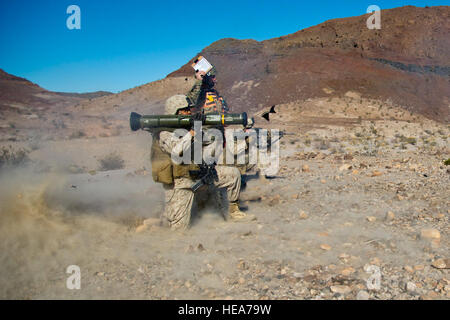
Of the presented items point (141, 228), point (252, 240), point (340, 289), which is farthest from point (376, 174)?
point (141, 228)

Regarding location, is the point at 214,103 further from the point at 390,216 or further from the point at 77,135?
the point at 77,135

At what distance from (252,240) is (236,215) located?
71cm

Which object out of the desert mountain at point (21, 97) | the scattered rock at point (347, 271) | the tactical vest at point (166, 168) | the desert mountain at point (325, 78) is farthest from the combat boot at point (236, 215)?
the desert mountain at point (21, 97)

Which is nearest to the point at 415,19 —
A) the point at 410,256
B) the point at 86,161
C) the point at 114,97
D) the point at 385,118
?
the point at 385,118

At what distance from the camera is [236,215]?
4090 mm

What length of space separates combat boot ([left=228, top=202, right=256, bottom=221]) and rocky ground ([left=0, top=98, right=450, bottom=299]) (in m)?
0.08

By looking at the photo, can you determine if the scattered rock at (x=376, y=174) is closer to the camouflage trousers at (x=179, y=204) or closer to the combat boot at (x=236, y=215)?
the combat boot at (x=236, y=215)

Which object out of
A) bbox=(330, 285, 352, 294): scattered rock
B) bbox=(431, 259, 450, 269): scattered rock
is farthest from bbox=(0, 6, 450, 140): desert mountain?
bbox=(431, 259, 450, 269): scattered rock

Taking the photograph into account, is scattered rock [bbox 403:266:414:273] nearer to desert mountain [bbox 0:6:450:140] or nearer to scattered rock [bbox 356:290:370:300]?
scattered rock [bbox 356:290:370:300]

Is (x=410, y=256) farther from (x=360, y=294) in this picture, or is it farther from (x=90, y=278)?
(x=90, y=278)

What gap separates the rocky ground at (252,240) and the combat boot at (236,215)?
0.08m

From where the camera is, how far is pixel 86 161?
30.2 ft
